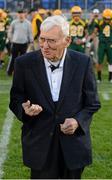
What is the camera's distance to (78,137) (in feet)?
12.4

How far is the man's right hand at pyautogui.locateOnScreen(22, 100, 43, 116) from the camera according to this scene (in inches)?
139

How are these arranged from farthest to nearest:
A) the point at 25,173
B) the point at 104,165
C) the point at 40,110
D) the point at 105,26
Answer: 1. the point at 105,26
2. the point at 104,165
3. the point at 25,173
4. the point at 40,110

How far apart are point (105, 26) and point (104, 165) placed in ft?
30.0

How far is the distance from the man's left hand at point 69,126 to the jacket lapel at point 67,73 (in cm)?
14

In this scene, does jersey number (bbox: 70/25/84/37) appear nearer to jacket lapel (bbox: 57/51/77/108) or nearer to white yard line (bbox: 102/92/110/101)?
white yard line (bbox: 102/92/110/101)

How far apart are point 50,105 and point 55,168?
1.39 ft

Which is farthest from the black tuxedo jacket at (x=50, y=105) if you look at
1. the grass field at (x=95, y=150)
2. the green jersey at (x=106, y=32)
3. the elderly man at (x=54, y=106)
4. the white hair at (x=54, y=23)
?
the green jersey at (x=106, y=32)

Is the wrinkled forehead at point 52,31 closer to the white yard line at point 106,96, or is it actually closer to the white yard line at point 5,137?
the white yard line at point 5,137

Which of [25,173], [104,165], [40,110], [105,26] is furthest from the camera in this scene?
[105,26]

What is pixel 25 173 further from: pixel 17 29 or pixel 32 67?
pixel 17 29

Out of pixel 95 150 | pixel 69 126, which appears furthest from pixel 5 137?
pixel 69 126

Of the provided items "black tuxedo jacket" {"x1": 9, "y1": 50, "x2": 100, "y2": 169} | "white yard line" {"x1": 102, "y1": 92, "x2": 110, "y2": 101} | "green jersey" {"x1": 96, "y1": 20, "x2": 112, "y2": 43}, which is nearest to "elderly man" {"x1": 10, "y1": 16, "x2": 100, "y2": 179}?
"black tuxedo jacket" {"x1": 9, "y1": 50, "x2": 100, "y2": 169}

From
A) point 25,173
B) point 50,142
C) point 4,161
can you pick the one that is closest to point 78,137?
point 50,142

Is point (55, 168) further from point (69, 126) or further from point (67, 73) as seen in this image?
point (67, 73)
